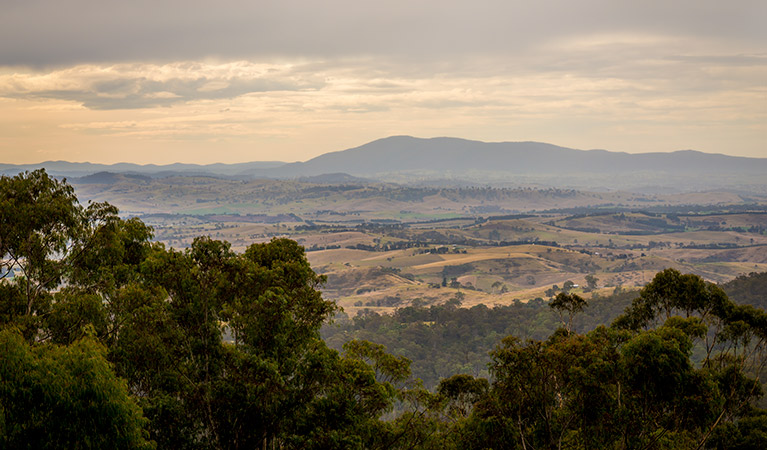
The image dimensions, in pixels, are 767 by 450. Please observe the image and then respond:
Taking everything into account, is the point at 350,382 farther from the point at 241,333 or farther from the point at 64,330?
the point at 64,330

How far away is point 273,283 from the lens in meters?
21.3

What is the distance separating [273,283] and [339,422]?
529 centimetres

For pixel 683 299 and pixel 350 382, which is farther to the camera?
pixel 683 299

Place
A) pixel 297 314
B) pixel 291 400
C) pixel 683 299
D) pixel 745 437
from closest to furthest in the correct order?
pixel 291 400
pixel 297 314
pixel 745 437
pixel 683 299

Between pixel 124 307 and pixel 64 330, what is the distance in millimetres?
2537

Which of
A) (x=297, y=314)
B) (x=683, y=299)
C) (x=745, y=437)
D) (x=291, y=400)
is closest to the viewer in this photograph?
(x=291, y=400)

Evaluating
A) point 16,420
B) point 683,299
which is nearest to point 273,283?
point 16,420

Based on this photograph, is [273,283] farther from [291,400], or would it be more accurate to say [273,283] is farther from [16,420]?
[16,420]

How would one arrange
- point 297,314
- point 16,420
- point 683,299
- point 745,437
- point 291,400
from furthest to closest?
point 683,299 → point 745,437 → point 297,314 → point 291,400 → point 16,420

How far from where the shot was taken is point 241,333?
21.7 m

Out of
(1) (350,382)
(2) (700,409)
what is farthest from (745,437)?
(1) (350,382)

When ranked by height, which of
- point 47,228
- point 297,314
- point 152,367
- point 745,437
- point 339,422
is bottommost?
point 745,437

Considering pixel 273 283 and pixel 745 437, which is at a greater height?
pixel 273 283

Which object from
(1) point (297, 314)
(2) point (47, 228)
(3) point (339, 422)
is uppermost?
(2) point (47, 228)
